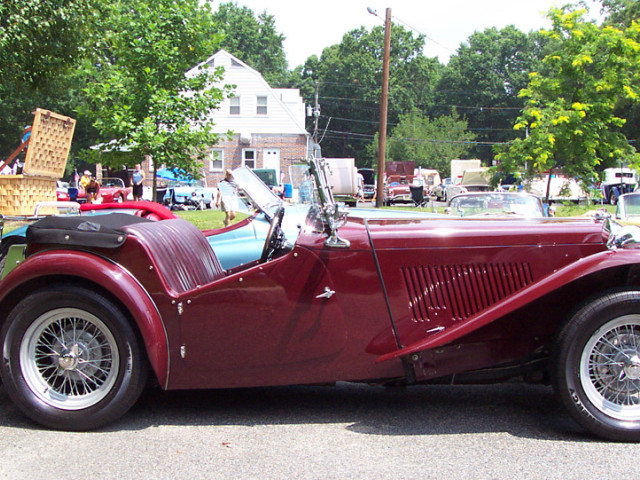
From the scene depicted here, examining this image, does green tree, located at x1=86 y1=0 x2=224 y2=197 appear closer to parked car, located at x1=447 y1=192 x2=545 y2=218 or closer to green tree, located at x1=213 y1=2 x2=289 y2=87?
parked car, located at x1=447 y1=192 x2=545 y2=218

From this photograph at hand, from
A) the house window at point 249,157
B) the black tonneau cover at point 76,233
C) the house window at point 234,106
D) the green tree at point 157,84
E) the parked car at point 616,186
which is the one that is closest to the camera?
the black tonneau cover at point 76,233

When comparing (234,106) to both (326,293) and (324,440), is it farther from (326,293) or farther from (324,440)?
(324,440)

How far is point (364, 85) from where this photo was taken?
76.6m

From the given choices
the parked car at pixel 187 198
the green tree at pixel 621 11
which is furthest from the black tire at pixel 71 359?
the green tree at pixel 621 11

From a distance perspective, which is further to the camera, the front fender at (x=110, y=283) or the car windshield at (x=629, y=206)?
the car windshield at (x=629, y=206)

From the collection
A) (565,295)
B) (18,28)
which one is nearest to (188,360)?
(565,295)

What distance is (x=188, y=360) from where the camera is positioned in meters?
3.56

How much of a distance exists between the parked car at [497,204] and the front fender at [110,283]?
523 centimetres

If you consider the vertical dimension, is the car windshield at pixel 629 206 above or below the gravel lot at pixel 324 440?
above

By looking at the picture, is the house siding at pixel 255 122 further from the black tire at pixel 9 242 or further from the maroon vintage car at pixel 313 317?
the maroon vintage car at pixel 313 317

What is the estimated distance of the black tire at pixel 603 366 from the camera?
3.35 m

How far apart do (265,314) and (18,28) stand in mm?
6315

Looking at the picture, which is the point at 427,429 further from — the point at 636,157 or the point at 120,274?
the point at 636,157

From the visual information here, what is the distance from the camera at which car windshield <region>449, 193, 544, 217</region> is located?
789 cm
